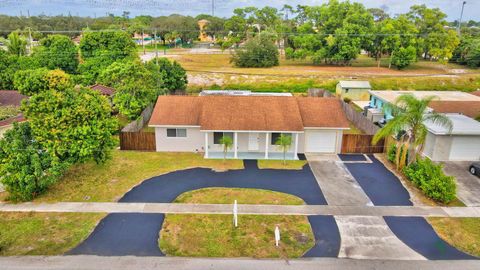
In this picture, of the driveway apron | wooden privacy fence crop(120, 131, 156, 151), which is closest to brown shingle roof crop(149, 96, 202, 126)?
wooden privacy fence crop(120, 131, 156, 151)

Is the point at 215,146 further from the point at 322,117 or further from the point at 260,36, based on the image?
the point at 260,36

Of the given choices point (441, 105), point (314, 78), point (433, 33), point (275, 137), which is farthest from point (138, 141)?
point (433, 33)

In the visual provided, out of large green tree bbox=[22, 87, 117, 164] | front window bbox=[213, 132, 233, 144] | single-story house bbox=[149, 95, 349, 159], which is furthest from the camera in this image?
front window bbox=[213, 132, 233, 144]

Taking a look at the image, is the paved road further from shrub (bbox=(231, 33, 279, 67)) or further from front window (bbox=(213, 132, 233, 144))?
shrub (bbox=(231, 33, 279, 67))

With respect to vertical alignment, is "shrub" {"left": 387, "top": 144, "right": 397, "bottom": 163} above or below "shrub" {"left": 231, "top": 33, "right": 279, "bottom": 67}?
below

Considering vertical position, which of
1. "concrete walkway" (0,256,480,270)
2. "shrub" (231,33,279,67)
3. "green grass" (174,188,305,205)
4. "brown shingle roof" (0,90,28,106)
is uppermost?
"shrub" (231,33,279,67)

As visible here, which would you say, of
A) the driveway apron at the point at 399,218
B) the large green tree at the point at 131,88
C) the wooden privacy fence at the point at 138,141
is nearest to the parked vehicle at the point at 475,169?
the driveway apron at the point at 399,218

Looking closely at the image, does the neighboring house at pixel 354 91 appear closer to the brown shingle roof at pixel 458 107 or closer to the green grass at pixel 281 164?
the brown shingle roof at pixel 458 107

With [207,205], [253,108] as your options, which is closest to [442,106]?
[253,108]
